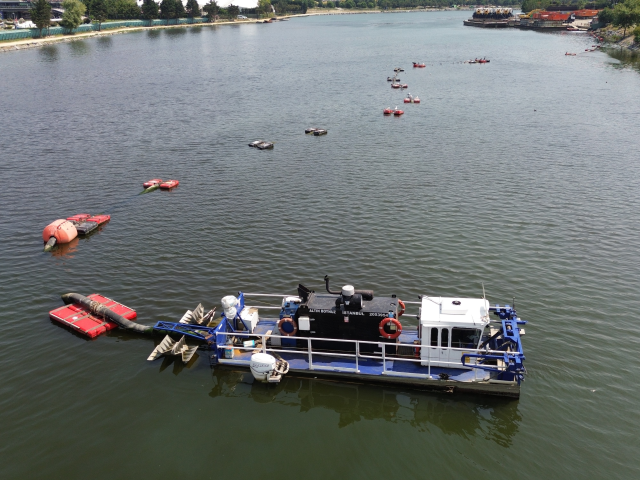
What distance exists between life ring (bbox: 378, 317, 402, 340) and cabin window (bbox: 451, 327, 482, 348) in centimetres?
274

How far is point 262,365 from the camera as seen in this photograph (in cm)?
2716

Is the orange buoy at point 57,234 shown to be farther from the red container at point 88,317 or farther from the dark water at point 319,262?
the red container at point 88,317

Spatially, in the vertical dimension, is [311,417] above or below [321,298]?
below

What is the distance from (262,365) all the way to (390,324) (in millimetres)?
7061

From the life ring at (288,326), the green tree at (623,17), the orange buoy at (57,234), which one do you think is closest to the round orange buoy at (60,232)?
the orange buoy at (57,234)

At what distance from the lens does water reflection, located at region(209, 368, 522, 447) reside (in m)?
25.4

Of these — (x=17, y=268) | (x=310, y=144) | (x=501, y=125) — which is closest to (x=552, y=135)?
(x=501, y=125)

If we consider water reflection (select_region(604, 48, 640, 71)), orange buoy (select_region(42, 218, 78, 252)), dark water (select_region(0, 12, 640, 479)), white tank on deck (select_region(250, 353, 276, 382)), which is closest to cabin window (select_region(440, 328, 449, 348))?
dark water (select_region(0, 12, 640, 479))

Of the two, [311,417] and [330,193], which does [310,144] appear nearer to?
[330,193]

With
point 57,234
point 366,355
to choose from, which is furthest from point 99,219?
point 366,355

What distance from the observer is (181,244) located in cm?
4538

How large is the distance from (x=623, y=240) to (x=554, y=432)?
25558 mm

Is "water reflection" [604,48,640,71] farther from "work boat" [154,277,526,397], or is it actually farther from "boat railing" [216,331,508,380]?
"boat railing" [216,331,508,380]

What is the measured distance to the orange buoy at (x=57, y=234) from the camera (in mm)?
44719
